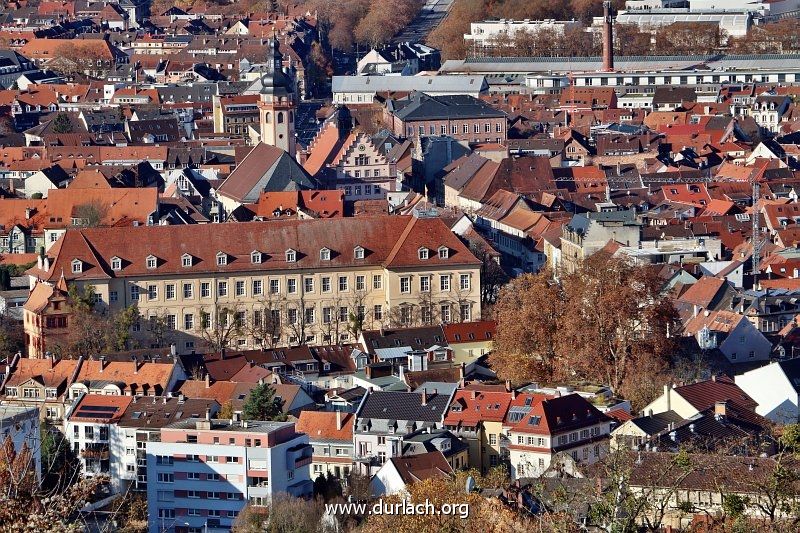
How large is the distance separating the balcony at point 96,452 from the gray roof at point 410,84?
223 feet

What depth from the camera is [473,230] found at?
61.2 meters

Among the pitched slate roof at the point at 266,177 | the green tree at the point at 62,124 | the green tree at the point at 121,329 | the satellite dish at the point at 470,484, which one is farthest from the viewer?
the green tree at the point at 62,124

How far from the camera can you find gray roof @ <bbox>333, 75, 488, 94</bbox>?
4311 inches

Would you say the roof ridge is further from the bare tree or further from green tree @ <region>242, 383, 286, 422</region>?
green tree @ <region>242, 383, 286, 422</region>

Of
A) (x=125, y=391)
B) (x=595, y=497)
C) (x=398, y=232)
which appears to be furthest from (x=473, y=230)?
(x=595, y=497)

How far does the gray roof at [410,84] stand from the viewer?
110 meters

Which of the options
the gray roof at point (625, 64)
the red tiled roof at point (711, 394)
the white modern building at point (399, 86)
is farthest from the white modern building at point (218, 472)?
the gray roof at point (625, 64)

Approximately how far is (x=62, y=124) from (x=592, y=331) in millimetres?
52318

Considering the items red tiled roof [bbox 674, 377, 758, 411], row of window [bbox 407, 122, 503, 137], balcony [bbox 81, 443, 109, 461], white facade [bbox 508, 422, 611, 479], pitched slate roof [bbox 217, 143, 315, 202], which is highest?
pitched slate roof [bbox 217, 143, 315, 202]

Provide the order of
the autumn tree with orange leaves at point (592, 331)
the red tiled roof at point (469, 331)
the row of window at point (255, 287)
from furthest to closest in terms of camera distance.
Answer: the row of window at point (255, 287) → the red tiled roof at point (469, 331) → the autumn tree with orange leaves at point (592, 331)

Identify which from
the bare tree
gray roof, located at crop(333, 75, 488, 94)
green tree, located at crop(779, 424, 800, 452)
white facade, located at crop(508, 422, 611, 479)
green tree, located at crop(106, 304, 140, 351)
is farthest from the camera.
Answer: gray roof, located at crop(333, 75, 488, 94)

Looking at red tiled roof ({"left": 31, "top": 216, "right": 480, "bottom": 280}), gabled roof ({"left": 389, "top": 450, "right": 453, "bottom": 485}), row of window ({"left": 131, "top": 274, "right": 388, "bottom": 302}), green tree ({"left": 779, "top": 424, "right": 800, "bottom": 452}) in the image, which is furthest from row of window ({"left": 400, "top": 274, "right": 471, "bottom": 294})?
green tree ({"left": 779, "top": 424, "right": 800, "bottom": 452})

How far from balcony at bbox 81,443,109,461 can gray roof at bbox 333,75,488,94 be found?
223 ft

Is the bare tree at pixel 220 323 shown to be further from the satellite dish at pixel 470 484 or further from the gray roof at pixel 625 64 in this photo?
the gray roof at pixel 625 64
